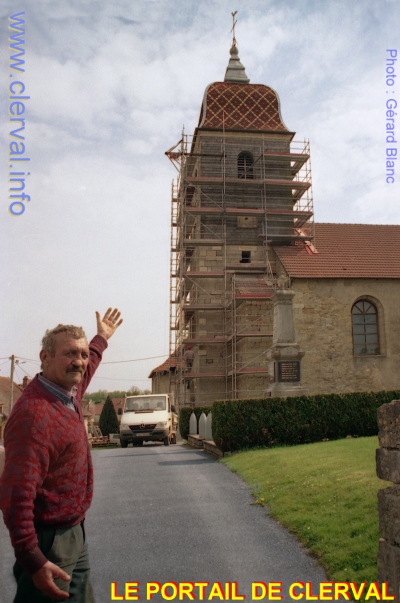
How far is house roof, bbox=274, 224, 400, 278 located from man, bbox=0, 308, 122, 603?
75.2 ft

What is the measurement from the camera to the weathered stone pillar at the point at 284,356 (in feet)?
54.0

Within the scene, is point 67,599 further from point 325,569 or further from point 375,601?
point 325,569

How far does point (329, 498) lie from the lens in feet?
23.4

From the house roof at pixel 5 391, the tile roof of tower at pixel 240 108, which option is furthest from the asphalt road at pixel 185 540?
the house roof at pixel 5 391

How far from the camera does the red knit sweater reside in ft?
8.80

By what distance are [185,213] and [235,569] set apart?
26.0 meters

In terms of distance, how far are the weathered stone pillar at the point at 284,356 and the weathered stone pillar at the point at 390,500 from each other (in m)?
11.5

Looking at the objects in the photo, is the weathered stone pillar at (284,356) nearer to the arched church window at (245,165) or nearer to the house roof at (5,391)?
the arched church window at (245,165)

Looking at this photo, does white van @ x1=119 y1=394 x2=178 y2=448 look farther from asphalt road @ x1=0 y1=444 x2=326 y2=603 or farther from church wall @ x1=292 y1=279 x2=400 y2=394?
asphalt road @ x1=0 y1=444 x2=326 y2=603

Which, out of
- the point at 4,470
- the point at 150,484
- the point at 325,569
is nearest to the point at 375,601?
the point at 325,569

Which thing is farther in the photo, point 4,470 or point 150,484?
point 150,484

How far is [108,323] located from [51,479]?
1621 mm

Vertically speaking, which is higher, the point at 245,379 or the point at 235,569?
the point at 245,379

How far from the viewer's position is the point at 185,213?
30.4 meters
